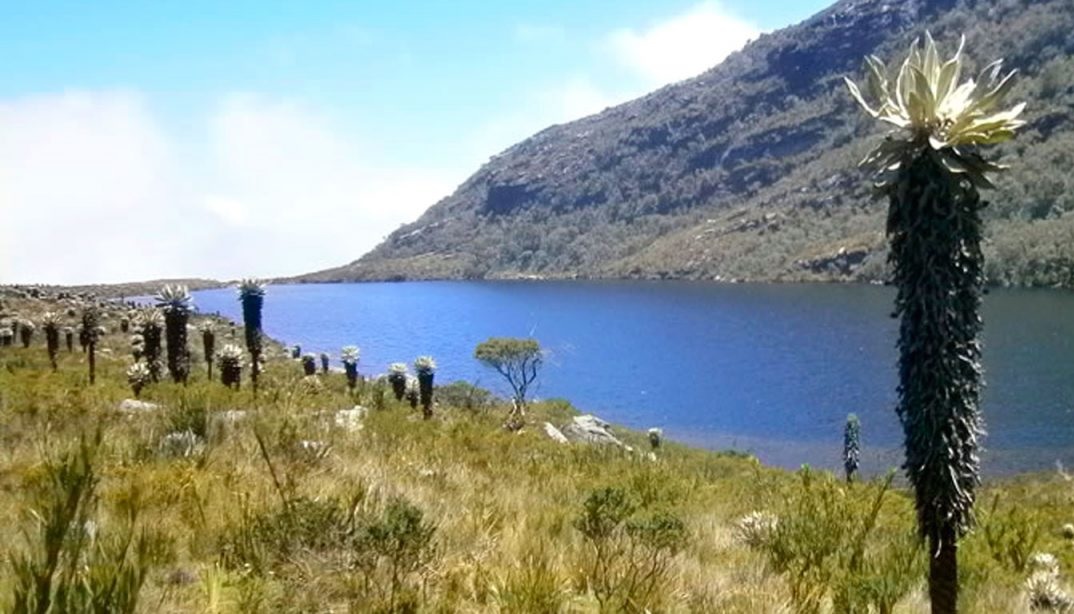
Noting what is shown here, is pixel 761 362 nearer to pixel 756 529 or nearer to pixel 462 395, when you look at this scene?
pixel 462 395

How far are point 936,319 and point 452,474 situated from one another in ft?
17.5

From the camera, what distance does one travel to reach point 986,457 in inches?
1654

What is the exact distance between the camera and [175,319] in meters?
19.1

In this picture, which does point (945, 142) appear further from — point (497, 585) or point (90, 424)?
point (90, 424)

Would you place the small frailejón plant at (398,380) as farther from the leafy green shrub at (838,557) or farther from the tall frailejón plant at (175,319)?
the leafy green shrub at (838,557)

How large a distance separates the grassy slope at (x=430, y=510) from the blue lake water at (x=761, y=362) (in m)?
20.6

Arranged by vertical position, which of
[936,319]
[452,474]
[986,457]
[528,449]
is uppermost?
[936,319]

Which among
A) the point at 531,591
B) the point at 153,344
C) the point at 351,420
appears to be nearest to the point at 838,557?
the point at 531,591

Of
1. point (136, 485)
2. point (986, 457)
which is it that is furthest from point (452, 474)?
point (986, 457)

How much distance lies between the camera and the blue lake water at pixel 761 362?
4881cm

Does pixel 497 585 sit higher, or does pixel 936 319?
pixel 936 319

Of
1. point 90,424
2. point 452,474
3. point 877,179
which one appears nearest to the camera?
point 877,179

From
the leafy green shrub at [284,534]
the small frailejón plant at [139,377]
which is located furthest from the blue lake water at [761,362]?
the leafy green shrub at [284,534]

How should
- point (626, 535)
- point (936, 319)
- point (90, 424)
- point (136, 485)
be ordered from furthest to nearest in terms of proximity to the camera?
point (90, 424) < point (626, 535) < point (136, 485) < point (936, 319)
